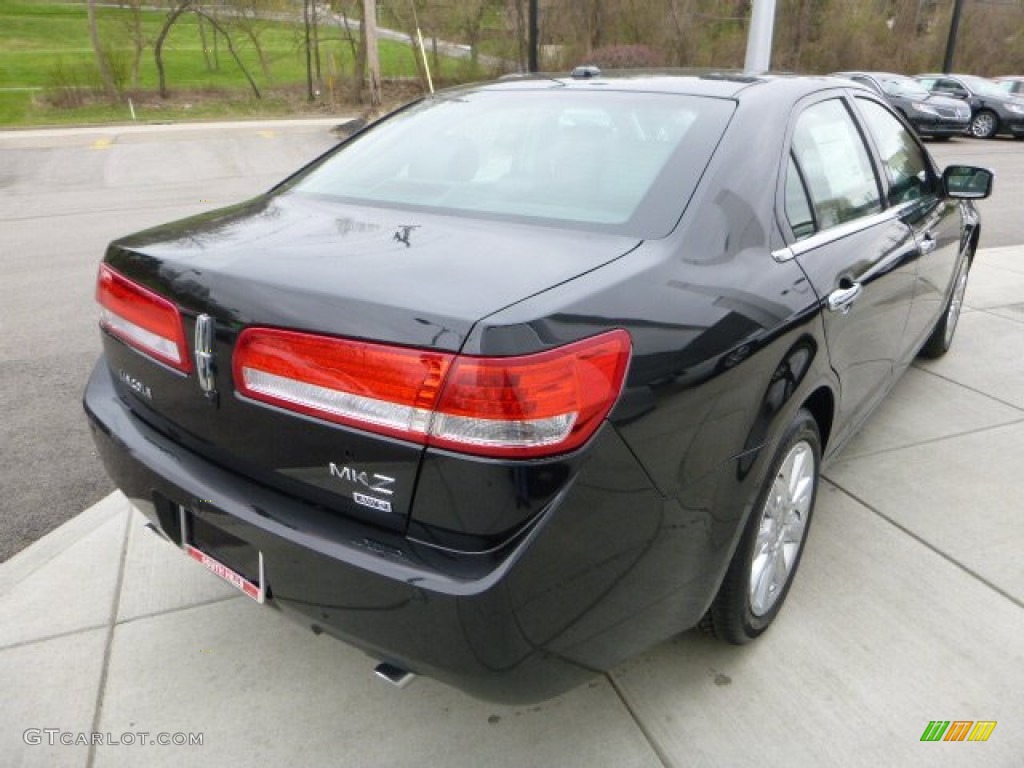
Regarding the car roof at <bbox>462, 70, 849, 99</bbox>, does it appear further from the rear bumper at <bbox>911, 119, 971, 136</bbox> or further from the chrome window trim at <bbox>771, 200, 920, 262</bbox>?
the rear bumper at <bbox>911, 119, 971, 136</bbox>

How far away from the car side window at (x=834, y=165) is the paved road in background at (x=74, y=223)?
291 cm

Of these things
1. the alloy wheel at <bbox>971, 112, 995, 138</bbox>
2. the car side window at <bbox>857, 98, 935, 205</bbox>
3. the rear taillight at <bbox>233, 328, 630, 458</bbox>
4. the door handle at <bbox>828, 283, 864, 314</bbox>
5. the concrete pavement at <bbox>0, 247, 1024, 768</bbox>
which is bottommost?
the alloy wheel at <bbox>971, 112, 995, 138</bbox>

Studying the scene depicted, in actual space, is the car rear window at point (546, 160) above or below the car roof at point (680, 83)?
below

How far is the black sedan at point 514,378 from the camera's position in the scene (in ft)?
5.16

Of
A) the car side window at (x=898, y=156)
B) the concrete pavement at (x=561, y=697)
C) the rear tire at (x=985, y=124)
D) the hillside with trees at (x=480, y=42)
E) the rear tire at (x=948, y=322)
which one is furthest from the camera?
the hillside with trees at (x=480, y=42)

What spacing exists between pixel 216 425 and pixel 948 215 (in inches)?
134

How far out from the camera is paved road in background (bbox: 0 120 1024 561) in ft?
11.5

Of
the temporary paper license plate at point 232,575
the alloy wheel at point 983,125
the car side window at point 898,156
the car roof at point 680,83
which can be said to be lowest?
the alloy wheel at point 983,125

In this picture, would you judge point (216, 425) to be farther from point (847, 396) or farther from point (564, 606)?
point (847, 396)

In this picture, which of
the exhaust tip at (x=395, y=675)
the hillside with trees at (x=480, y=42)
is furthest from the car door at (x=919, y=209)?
the hillside with trees at (x=480, y=42)

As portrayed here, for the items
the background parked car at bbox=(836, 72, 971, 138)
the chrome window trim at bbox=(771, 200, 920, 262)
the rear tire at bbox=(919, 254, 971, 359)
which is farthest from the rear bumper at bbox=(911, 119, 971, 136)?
the chrome window trim at bbox=(771, 200, 920, 262)

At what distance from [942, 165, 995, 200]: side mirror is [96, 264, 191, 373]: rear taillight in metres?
3.40

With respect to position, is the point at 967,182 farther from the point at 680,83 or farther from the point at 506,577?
the point at 506,577

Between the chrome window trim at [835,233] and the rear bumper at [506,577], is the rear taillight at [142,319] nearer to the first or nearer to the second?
the rear bumper at [506,577]
